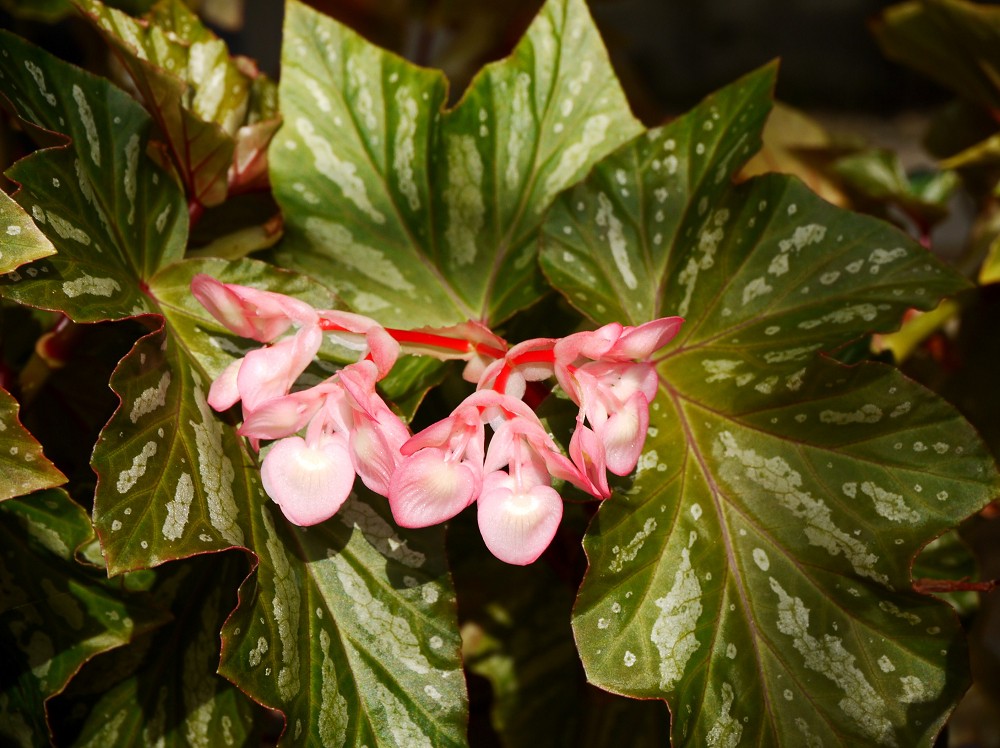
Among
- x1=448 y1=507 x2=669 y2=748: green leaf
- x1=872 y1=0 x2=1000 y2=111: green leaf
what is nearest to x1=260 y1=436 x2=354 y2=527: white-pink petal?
x1=448 y1=507 x2=669 y2=748: green leaf

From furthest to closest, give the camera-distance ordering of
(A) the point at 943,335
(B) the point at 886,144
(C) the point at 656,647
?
1. (B) the point at 886,144
2. (A) the point at 943,335
3. (C) the point at 656,647

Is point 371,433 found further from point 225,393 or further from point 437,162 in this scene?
point 437,162

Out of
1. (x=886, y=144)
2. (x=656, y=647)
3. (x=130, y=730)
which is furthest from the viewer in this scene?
(x=886, y=144)

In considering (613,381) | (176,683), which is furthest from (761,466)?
(176,683)

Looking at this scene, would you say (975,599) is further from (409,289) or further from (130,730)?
(130,730)

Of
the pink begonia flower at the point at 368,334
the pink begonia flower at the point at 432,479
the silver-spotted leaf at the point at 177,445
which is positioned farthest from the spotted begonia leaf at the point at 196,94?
the pink begonia flower at the point at 432,479

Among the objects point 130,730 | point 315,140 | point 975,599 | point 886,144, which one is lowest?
point 886,144

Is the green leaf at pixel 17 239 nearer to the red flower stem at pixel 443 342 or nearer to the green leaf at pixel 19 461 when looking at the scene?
the green leaf at pixel 19 461

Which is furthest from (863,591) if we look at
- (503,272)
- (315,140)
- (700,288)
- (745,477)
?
(315,140)

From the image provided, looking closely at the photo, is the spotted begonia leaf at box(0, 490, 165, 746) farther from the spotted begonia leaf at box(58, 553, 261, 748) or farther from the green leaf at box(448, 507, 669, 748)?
the green leaf at box(448, 507, 669, 748)
